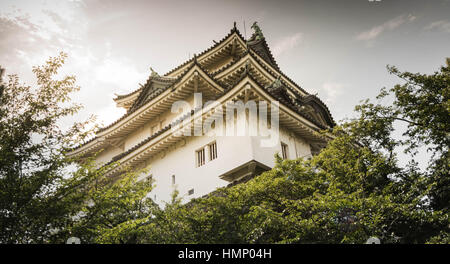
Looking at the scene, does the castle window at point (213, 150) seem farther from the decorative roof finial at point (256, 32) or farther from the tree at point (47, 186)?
the decorative roof finial at point (256, 32)

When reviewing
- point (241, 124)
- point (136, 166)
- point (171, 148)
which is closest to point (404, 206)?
point (241, 124)

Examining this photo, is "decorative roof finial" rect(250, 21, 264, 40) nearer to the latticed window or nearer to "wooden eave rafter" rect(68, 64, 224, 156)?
"wooden eave rafter" rect(68, 64, 224, 156)

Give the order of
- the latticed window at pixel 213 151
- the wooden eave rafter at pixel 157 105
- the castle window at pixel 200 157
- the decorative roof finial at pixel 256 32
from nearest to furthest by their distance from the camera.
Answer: the latticed window at pixel 213 151 < the castle window at pixel 200 157 < the wooden eave rafter at pixel 157 105 < the decorative roof finial at pixel 256 32

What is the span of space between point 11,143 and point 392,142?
37.9ft

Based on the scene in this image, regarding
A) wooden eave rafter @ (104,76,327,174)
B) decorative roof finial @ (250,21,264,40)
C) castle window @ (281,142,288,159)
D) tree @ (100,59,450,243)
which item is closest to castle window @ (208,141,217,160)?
wooden eave rafter @ (104,76,327,174)

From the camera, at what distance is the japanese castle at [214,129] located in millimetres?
14891

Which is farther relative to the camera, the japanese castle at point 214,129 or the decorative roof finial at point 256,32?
the decorative roof finial at point 256,32

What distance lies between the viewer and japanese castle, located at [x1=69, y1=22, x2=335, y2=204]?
48.9 ft

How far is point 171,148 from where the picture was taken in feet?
59.4

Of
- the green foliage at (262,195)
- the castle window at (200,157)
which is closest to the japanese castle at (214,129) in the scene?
the castle window at (200,157)

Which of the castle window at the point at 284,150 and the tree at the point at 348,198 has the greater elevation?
the castle window at the point at 284,150

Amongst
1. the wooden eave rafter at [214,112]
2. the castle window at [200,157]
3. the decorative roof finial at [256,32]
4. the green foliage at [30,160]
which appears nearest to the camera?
the green foliage at [30,160]

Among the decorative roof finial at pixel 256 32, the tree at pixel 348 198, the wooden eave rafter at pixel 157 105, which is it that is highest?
A: the decorative roof finial at pixel 256 32
